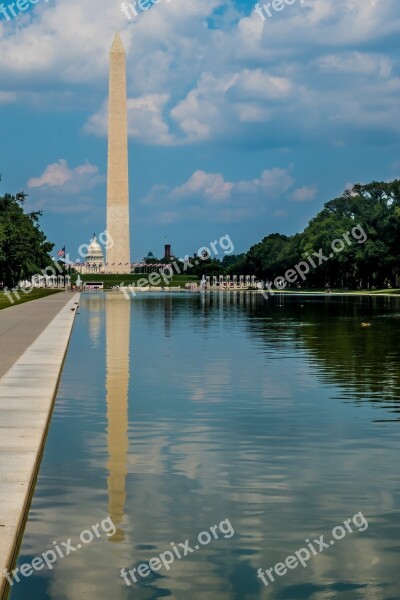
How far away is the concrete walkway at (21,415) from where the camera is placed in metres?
8.54

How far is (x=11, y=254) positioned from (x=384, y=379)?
71.5 m

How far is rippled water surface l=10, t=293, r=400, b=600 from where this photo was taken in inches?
302

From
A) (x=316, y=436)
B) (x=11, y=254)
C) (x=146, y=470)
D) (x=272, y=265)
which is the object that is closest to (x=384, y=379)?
(x=316, y=436)

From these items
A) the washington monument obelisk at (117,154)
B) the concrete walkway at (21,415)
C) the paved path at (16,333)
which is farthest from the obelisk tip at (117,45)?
the concrete walkway at (21,415)

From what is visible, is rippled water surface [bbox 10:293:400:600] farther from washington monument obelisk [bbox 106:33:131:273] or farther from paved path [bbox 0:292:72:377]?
washington monument obelisk [bbox 106:33:131:273]

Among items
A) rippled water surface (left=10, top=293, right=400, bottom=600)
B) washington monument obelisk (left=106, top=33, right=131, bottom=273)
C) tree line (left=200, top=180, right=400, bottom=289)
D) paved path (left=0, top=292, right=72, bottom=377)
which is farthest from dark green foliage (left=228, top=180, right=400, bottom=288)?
rippled water surface (left=10, top=293, right=400, bottom=600)

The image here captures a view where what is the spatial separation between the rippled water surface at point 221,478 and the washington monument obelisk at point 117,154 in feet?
306

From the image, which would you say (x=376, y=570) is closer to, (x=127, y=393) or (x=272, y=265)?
(x=127, y=393)

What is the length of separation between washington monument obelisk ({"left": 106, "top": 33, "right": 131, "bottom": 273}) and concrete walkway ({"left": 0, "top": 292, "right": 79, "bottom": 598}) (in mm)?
85144

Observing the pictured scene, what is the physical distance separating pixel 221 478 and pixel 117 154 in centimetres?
10833

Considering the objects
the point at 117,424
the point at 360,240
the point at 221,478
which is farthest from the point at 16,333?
the point at 360,240

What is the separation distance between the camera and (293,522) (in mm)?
9070

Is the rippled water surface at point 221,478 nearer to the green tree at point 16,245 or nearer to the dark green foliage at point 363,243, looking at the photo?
the green tree at point 16,245

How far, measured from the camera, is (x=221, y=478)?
1089 centimetres
